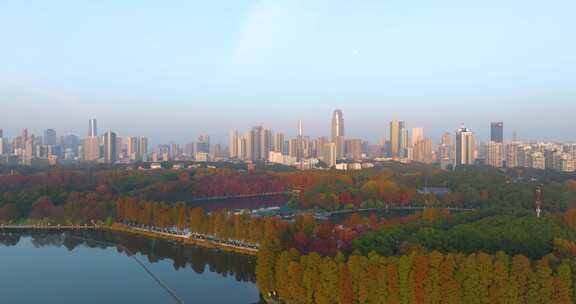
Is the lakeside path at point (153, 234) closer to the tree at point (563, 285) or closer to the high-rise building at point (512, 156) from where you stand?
the tree at point (563, 285)

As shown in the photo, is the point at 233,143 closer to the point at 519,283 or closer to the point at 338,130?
the point at 338,130

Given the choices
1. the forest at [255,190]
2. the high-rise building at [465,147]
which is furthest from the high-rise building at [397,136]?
the forest at [255,190]

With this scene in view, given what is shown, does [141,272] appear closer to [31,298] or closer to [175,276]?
[175,276]

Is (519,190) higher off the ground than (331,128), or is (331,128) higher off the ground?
(331,128)

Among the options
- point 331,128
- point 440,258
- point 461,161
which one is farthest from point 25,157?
point 440,258

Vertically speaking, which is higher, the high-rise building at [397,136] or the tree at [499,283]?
the high-rise building at [397,136]

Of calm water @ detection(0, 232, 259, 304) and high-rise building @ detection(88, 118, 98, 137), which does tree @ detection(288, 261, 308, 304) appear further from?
high-rise building @ detection(88, 118, 98, 137)
